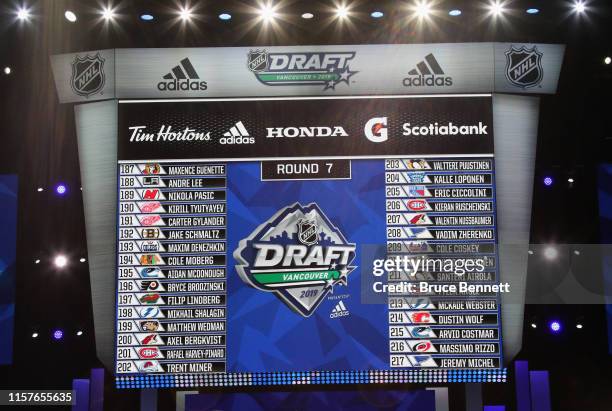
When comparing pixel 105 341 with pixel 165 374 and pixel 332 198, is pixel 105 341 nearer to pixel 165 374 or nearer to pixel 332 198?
pixel 165 374

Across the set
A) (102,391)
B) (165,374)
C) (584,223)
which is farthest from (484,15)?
(102,391)

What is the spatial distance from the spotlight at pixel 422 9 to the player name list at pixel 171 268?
2.17 metres

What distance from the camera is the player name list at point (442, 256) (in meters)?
5.45

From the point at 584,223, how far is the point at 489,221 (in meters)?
1.06

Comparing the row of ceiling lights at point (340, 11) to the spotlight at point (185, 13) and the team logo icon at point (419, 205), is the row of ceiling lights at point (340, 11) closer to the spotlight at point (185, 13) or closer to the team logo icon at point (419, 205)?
the spotlight at point (185, 13)

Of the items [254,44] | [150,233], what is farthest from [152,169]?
[254,44]

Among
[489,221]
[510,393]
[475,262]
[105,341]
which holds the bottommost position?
[510,393]

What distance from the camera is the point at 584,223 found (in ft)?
19.7

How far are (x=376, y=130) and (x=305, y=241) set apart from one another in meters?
1.12

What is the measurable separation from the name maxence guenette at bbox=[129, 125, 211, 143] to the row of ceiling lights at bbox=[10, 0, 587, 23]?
3.45 feet

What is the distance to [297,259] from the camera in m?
5.53

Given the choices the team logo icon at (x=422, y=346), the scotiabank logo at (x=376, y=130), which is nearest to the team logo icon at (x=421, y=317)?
the team logo icon at (x=422, y=346)

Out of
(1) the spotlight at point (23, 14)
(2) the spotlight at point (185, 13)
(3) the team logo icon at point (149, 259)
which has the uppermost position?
(1) the spotlight at point (23, 14)

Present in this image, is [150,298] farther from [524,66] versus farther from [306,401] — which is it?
[524,66]
